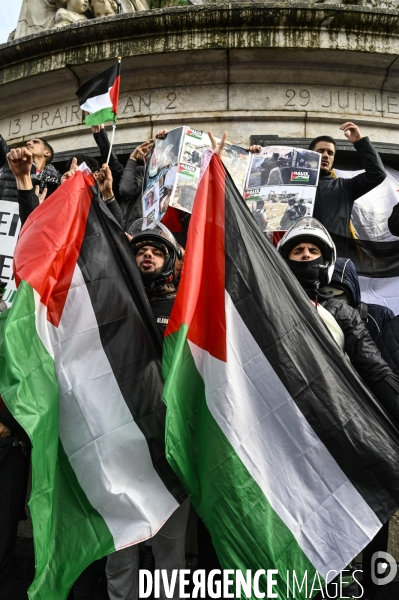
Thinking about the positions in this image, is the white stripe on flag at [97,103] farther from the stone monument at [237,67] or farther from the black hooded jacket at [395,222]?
the black hooded jacket at [395,222]

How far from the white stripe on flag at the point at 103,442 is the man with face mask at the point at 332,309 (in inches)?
57.4

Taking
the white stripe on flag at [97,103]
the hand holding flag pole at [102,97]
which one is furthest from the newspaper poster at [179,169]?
the white stripe on flag at [97,103]

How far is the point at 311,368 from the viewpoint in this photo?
451 cm

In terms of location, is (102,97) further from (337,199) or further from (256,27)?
(337,199)

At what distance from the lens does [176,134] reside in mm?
7281

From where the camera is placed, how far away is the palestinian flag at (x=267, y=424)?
417 cm

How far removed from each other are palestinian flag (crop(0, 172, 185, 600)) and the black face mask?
1134 millimetres

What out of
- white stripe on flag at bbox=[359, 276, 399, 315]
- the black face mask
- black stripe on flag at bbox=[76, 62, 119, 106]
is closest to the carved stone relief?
black stripe on flag at bbox=[76, 62, 119, 106]

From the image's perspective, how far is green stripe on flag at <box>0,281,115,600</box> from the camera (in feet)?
13.6

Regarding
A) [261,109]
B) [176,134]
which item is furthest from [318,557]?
[261,109]

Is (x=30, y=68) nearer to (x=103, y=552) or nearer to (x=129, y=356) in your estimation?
(x=129, y=356)

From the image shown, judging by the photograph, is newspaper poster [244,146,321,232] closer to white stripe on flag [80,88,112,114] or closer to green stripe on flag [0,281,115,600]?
white stripe on flag [80,88,112,114]

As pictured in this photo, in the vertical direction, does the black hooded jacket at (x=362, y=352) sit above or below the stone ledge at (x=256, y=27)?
below

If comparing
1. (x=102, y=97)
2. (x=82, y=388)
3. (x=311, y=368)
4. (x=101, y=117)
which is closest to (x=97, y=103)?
(x=102, y=97)
